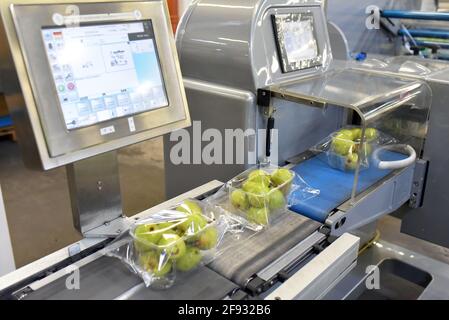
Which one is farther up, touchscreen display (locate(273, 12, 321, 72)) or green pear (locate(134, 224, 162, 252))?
touchscreen display (locate(273, 12, 321, 72))

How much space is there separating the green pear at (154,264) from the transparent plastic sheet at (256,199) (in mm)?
259

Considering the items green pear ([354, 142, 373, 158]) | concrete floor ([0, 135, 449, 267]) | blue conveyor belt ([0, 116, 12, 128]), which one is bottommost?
concrete floor ([0, 135, 449, 267])

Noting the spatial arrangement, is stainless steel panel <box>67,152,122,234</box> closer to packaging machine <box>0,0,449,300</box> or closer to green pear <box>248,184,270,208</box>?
packaging machine <box>0,0,449,300</box>

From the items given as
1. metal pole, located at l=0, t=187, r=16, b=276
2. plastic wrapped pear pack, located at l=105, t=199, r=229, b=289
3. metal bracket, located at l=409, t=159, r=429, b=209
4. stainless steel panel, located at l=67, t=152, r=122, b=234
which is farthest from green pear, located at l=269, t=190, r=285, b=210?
metal pole, located at l=0, t=187, r=16, b=276

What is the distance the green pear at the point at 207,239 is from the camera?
91 cm

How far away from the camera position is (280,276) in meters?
0.92

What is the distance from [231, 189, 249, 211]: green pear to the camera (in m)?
1.09

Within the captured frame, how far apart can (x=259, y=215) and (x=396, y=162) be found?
55cm

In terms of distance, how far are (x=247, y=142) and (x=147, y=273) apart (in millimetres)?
600

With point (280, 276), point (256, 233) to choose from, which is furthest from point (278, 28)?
point (280, 276)

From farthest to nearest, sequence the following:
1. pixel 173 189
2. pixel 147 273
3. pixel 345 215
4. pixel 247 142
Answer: pixel 173 189, pixel 247 142, pixel 345 215, pixel 147 273

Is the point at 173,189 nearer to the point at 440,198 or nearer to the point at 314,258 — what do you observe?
the point at 314,258

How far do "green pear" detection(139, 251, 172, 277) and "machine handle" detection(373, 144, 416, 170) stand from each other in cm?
81
